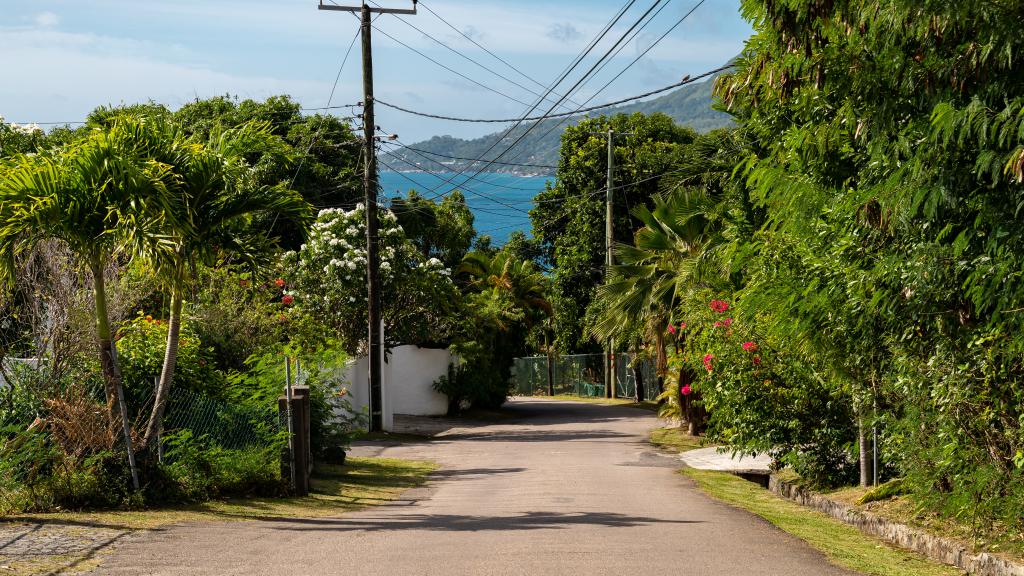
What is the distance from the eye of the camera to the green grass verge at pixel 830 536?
9.74 meters

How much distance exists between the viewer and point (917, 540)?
35.5 ft

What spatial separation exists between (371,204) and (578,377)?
103 ft

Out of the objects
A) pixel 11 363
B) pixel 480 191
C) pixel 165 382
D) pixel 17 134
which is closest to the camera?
pixel 11 363

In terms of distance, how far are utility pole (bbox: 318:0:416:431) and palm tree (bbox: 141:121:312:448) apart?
45.1 ft

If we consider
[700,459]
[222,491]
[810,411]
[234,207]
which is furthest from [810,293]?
[700,459]

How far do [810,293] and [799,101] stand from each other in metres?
2.39

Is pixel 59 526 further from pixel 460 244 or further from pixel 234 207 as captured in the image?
pixel 460 244

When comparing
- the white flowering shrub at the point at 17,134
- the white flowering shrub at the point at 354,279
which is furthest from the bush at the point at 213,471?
the white flowering shrub at the point at 354,279

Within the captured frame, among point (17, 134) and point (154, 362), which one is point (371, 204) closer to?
point (17, 134)

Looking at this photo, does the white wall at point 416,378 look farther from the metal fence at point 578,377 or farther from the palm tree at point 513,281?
the metal fence at point 578,377

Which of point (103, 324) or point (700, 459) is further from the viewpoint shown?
point (700, 459)

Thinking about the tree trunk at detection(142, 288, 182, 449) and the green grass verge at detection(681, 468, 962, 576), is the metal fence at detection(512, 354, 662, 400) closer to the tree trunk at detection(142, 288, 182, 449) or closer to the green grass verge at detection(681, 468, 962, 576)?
the green grass verge at detection(681, 468, 962, 576)

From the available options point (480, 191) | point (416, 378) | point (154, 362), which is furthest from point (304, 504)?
point (480, 191)

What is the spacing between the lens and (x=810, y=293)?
36.9 ft
